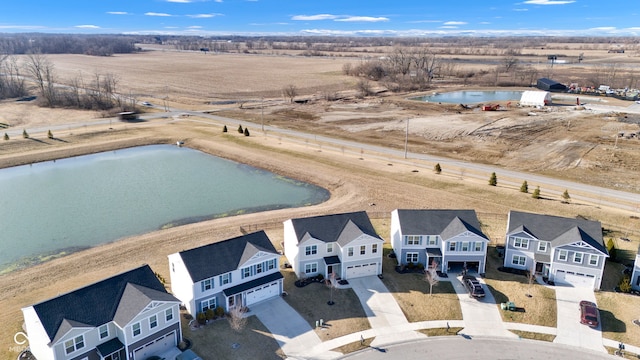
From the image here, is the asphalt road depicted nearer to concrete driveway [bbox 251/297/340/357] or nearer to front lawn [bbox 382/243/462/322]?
front lawn [bbox 382/243/462/322]

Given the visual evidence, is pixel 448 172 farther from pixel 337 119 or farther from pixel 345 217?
pixel 337 119

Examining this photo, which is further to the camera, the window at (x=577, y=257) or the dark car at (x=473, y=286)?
the window at (x=577, y=257)

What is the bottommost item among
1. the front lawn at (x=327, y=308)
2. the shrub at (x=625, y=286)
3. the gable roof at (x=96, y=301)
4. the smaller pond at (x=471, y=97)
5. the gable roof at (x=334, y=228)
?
the front lawn at (x=327, y=308)

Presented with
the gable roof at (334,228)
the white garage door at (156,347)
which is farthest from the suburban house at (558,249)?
the white garage door at (156,347)

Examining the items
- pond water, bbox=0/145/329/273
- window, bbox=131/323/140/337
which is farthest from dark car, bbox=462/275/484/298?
pond water, bbox=0/145/329/273

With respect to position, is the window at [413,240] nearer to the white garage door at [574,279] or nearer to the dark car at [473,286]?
the dark car at [473,286]

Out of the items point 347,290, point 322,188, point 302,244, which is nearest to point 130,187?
point 322,188
